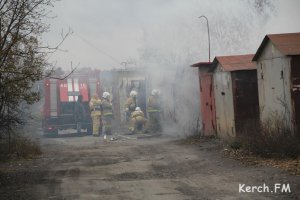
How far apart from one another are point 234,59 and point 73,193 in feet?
25.7

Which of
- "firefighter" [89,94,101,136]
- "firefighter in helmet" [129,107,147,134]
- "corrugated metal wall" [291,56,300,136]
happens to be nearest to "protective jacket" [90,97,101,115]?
"firefighter" [89,94,101,136]

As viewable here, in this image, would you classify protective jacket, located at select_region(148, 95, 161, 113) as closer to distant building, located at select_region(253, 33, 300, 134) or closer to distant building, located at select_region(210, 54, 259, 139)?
distant building, located at select_region(210, 54, 259, 139)

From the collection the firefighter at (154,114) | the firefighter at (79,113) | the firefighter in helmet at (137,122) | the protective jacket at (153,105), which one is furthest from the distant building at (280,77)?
the firefighter at (79,113)

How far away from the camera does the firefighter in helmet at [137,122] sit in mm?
20266

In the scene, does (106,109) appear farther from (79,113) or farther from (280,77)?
(280,77)

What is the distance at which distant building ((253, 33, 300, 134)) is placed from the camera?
9.97 metres

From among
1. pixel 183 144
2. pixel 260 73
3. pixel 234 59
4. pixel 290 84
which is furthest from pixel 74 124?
pixel 290 84

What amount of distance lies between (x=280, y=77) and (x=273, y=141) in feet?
5.48

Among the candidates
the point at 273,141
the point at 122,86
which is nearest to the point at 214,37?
the point at 122,86

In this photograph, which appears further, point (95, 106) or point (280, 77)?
point (95, 106)

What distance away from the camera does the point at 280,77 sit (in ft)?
34.4

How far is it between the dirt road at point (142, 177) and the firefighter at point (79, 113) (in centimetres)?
1008

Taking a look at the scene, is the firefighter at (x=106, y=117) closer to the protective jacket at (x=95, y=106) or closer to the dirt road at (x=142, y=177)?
the protective jacket at (x=95, y=106)

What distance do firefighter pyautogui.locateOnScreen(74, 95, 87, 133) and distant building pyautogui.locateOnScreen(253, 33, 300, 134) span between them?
1240 centimetres
